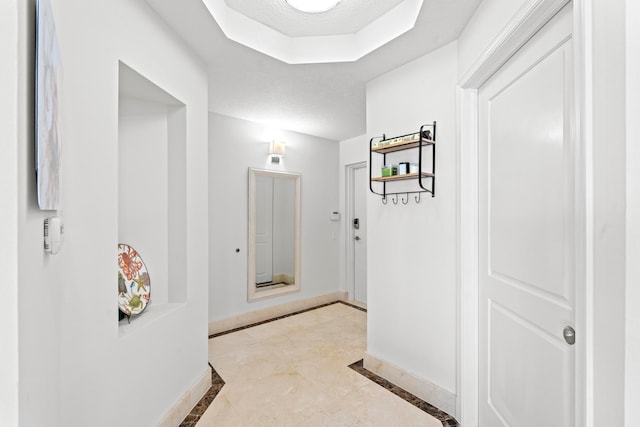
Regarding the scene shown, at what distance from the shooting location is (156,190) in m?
1.96

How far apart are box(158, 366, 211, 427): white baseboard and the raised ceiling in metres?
2.22

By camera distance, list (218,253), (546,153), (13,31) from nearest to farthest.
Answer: (13,31), (546,153), (218,253)

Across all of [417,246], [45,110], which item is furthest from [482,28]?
[45,110]

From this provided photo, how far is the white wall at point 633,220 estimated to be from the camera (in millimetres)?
692

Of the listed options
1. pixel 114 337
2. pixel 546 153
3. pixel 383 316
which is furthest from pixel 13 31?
pixel 383 316

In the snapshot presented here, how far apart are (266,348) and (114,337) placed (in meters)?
1.69

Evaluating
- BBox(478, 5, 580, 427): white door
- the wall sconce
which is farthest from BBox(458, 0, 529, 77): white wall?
the wall sconce

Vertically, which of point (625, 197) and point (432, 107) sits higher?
point (432, 107)

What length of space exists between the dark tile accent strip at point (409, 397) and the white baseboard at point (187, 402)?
44.2 inches

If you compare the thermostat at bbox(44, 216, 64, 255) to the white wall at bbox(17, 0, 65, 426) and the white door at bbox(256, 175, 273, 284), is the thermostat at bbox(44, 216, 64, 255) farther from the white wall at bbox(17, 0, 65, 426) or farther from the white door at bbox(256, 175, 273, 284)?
the white door at bbox(256, 175, 273, 284)

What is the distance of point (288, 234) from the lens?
3.99 meters

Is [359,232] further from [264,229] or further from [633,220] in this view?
[633,220]

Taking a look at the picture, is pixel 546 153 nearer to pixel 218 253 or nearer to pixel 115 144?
pixel 115 144

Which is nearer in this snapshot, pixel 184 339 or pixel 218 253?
pixel 184 339
